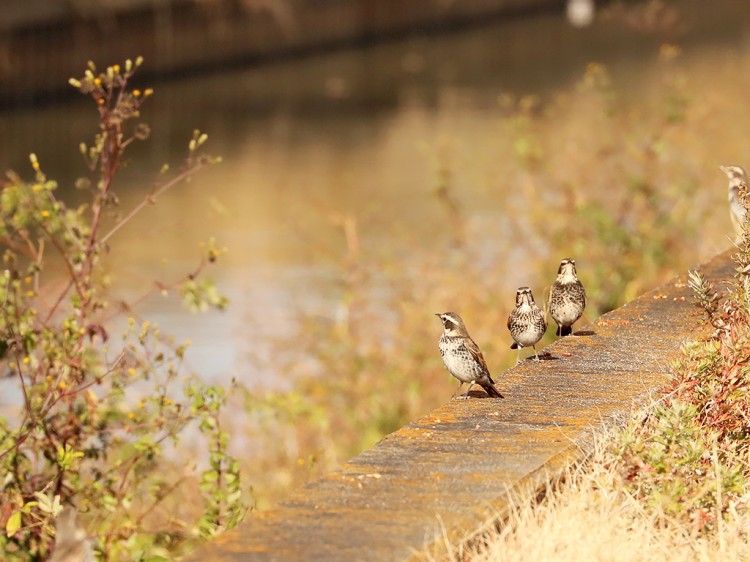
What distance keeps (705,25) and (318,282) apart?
44135mm

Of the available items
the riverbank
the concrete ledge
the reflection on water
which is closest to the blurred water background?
the reflection on water

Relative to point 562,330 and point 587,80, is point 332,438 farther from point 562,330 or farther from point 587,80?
point 562,330

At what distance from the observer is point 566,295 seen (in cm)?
667

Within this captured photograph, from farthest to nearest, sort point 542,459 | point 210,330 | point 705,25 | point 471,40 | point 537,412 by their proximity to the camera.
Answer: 1. point 471,40
2. point 705,25
3. point 210,330
4. point 537,412
5. point 542,459

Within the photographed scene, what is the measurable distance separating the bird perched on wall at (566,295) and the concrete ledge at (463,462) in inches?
7.1

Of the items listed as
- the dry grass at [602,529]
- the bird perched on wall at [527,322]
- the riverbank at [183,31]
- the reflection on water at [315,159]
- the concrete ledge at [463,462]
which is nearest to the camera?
the concrete ledge at [463,462]

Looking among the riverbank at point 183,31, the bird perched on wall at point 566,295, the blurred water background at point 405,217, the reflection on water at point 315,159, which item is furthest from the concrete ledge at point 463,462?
the riverbank at point 183,31

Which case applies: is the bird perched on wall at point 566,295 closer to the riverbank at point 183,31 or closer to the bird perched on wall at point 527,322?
the bird perched on wall at point 527,322

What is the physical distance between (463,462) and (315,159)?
2378 cm

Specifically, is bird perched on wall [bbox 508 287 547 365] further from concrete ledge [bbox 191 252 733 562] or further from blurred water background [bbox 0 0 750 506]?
blurred water background [bbox 0 0 750 506]

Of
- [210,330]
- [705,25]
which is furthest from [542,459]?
[705,25]

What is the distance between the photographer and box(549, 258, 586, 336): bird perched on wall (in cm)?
666

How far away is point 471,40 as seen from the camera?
62188mm

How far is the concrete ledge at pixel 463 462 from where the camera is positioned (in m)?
4.52
